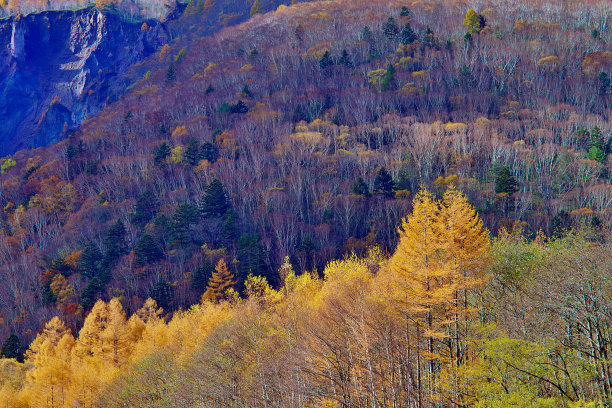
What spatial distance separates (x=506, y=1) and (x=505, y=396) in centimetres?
14015

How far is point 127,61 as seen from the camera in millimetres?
164625

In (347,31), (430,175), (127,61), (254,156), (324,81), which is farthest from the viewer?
(127,61)

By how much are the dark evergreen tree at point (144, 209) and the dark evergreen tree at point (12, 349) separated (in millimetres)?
25117

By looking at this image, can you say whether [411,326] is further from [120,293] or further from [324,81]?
[324,81]

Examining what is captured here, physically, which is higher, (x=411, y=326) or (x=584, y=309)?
(x=584, y=309)

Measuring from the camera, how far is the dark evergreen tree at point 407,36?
392 feet

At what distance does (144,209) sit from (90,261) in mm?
12468

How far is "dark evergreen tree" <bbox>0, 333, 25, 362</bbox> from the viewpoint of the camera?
175ft

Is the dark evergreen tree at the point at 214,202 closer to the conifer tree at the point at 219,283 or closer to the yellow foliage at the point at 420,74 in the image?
the conifer tree at the point at 219,283

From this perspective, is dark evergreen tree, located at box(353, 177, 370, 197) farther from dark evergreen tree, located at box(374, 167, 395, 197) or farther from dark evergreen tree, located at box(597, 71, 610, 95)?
dark evergreen tree, located at box(597, 71, 610, 95)

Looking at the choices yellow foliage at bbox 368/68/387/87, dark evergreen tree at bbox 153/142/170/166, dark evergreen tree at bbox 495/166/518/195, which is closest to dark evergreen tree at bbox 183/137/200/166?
dark evergreen tree at bbox 153/142/170/166

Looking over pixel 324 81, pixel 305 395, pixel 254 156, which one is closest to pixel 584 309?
pixel 305 395

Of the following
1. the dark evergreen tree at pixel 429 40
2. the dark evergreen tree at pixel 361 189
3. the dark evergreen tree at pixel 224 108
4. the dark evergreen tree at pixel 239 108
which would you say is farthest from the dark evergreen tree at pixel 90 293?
the dark evergreen tree at pixel 429 40

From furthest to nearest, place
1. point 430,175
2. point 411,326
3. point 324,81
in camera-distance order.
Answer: point 324,81 < point 430,175 < point 411,326
